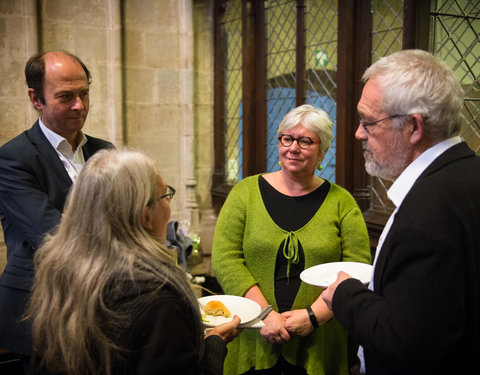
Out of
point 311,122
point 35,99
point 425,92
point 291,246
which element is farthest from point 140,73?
point 425,92

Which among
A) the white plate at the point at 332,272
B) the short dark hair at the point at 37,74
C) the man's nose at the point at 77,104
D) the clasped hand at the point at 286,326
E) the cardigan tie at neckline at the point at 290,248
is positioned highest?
the short dark hair at the point at 37,74

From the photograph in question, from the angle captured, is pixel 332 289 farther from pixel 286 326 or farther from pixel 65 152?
pixel 65 152

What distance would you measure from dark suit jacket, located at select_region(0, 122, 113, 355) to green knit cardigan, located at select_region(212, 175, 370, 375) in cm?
74

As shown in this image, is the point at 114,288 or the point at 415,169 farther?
the point at 415,169

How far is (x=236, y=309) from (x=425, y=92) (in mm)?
1005

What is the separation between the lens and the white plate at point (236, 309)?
5.43 ft

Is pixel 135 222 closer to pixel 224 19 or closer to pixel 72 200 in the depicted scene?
pixel 72 200

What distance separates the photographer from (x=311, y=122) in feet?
6.95

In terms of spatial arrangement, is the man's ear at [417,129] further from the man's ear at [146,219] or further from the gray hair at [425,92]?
the man's ear at [146,219]

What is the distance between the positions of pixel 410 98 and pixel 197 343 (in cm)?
81

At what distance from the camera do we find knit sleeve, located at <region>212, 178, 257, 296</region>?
6.89 ft

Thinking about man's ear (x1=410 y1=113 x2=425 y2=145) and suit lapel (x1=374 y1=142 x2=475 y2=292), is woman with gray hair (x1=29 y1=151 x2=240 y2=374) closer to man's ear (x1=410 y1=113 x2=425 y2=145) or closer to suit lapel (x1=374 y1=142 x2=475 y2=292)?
suit lapel (x1=374 y1=142 x2=475 y2=292)

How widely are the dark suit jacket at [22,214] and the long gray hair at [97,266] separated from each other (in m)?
0.53

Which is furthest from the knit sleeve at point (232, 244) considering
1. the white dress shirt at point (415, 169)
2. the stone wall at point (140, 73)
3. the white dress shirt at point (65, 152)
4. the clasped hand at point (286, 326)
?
the stone wall at point (140, 73)
